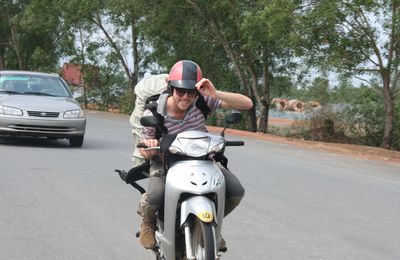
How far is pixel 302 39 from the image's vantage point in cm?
1997

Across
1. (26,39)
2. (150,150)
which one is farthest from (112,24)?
(150,150)

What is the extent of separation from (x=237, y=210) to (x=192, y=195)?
3.83 metres

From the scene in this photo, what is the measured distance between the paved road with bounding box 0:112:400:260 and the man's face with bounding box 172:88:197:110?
177 cm

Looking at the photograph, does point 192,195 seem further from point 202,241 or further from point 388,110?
point 388,110

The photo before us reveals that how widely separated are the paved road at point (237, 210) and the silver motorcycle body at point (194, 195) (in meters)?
1.44

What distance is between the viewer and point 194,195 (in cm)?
443

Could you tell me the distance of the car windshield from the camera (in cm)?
1442

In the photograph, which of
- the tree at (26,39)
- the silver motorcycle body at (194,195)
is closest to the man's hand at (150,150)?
the silver motorcycle body at (194,195)

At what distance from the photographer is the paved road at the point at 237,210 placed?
6.27 meters

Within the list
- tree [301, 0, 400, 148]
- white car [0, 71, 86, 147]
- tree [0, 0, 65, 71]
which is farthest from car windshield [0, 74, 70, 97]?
tree [0, 0, 65, 71]

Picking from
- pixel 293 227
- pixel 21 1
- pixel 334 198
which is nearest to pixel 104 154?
pixel 334 198

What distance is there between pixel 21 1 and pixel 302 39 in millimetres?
32675

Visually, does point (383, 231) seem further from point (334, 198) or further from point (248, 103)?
point (248, 103)

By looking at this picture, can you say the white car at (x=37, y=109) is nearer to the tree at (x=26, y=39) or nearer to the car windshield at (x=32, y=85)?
the car windshield at (x=32, y=85)
